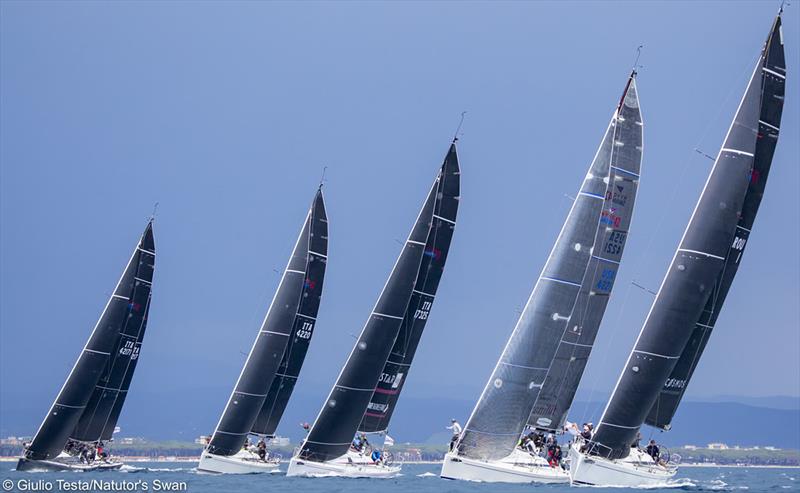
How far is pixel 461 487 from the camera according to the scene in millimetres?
39844

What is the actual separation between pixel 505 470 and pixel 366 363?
885 cm

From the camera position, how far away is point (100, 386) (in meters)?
53.2

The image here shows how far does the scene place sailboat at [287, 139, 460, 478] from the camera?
156 ft

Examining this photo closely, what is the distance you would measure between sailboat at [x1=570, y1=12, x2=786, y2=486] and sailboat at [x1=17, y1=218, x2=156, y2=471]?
19122mm

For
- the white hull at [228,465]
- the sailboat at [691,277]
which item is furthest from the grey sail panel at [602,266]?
the white hull at [228,465]

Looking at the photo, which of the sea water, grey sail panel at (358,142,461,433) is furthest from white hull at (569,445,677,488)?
grey sail panel at (358,142,461,433)

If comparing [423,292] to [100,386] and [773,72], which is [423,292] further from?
Result: [773,72]

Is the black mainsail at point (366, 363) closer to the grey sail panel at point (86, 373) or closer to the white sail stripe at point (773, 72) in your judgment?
the grey sail panel at point (86, 373)

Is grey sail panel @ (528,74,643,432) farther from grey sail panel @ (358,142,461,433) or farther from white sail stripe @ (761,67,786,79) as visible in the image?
grey sail panel @ (358,142,461,433)

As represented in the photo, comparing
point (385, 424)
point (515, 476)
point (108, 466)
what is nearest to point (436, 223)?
point (385, 424)

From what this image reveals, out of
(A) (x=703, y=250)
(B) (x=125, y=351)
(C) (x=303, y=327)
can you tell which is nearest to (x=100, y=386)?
(B) (x=125, y=351)

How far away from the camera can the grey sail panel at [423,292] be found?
49.5 m

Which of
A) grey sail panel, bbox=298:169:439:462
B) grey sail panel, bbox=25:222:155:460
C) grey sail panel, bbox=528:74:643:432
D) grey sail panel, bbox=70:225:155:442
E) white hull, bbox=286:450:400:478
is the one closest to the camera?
grey sail panel, bbox=528:74:643:432

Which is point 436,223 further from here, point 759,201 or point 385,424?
point 759,201
